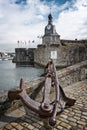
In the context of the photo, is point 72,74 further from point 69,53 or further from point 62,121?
point 69,53

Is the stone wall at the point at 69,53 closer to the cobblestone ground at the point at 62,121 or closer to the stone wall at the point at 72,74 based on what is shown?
the stone wall at the point at 72,74

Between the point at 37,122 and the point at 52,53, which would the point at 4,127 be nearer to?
the point at 37,122

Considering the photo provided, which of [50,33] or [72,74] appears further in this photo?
[50,33]

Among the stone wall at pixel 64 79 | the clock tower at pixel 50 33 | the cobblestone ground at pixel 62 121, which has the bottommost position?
the cobblestone ground at pixel 62 121

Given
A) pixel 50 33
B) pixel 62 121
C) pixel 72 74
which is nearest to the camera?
pixel 62 121

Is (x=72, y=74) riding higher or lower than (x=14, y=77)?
higher

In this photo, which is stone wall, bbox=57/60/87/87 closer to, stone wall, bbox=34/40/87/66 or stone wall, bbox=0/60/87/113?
stone wall, bbox=0/60/87/113

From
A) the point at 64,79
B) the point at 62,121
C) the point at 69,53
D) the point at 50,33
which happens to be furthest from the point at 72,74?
the point at 50,33

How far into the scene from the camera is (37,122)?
365cm

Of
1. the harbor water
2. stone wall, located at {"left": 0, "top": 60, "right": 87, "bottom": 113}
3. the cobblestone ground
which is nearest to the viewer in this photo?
the cobblestone ground

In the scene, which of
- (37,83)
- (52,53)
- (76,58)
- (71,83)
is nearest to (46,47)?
(52,53)

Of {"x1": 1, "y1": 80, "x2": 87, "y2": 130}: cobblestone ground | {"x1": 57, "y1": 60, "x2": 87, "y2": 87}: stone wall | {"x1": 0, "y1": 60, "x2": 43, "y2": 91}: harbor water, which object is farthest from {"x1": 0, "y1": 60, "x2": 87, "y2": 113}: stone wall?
{"x1": 0, "y1": 60, "x2": 43, "y2": 91}: harbor water

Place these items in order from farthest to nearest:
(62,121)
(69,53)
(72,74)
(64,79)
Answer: (69,53)
(72,74)
(64,79)
(62,121)

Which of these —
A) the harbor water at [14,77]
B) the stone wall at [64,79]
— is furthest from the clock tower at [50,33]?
the stone wall at [64,79]
